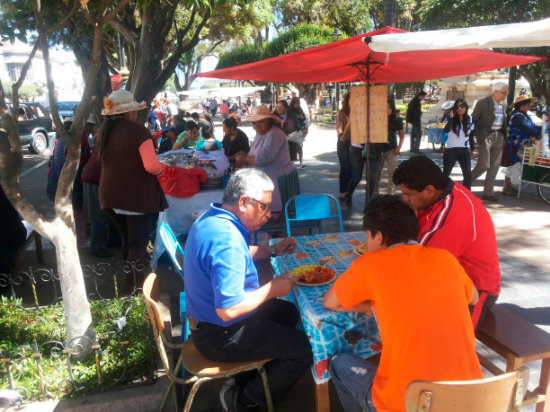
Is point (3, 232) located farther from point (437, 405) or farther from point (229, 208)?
point (437, 405)

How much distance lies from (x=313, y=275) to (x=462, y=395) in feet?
3.79

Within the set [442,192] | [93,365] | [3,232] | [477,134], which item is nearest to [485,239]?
[442,192]

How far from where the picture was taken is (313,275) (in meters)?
2.56

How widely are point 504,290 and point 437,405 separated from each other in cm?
320

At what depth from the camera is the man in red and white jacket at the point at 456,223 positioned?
2.33m

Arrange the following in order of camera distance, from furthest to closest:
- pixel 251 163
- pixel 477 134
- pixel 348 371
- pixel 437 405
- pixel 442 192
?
pixel 477 134 < pixel 251 163 < pixel 442 192 < pixel 348 371 < pixel 437 405

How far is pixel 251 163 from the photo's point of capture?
5328mm

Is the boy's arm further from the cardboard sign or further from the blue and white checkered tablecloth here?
the cardboard sign

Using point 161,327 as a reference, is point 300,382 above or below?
below

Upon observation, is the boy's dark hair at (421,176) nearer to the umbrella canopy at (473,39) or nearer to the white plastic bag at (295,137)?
the umbrella canopy at (473,39)

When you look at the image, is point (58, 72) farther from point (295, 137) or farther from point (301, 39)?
point (295, 137)

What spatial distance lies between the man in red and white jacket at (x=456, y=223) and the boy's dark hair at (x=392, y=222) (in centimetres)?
37

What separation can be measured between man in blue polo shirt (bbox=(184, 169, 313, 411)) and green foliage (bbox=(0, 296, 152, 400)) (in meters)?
0.77

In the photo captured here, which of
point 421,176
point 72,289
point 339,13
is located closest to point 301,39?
point 339,13
